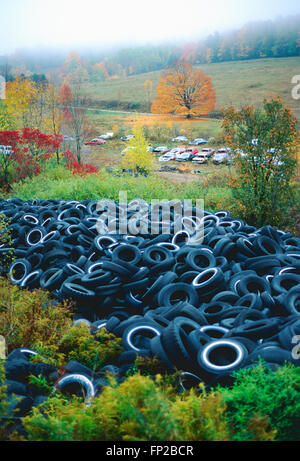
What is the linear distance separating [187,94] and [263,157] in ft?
86.9

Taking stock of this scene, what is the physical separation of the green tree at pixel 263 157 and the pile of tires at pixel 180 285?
239cm

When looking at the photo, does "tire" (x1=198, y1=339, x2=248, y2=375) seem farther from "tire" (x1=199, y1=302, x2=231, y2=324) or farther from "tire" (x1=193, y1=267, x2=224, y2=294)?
"tire" (x1=193, y1=267, x2=224, y2=294)

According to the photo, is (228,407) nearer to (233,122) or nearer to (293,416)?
(293,416)

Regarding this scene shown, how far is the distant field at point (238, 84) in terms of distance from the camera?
137 feet

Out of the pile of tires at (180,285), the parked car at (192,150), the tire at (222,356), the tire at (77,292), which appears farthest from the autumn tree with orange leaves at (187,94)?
the tire at (222,356)

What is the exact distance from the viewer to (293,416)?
289cm

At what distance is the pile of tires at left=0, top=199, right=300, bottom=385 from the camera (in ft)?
13.8

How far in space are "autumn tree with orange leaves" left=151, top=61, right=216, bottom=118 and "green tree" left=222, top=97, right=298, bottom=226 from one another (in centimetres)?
2526

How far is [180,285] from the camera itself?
19.3 ft

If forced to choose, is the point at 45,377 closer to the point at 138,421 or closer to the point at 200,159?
the point at 138,421

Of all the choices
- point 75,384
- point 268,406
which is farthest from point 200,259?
point 268,406

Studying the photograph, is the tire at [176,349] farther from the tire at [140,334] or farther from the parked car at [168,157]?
the parked car at [168,157]
